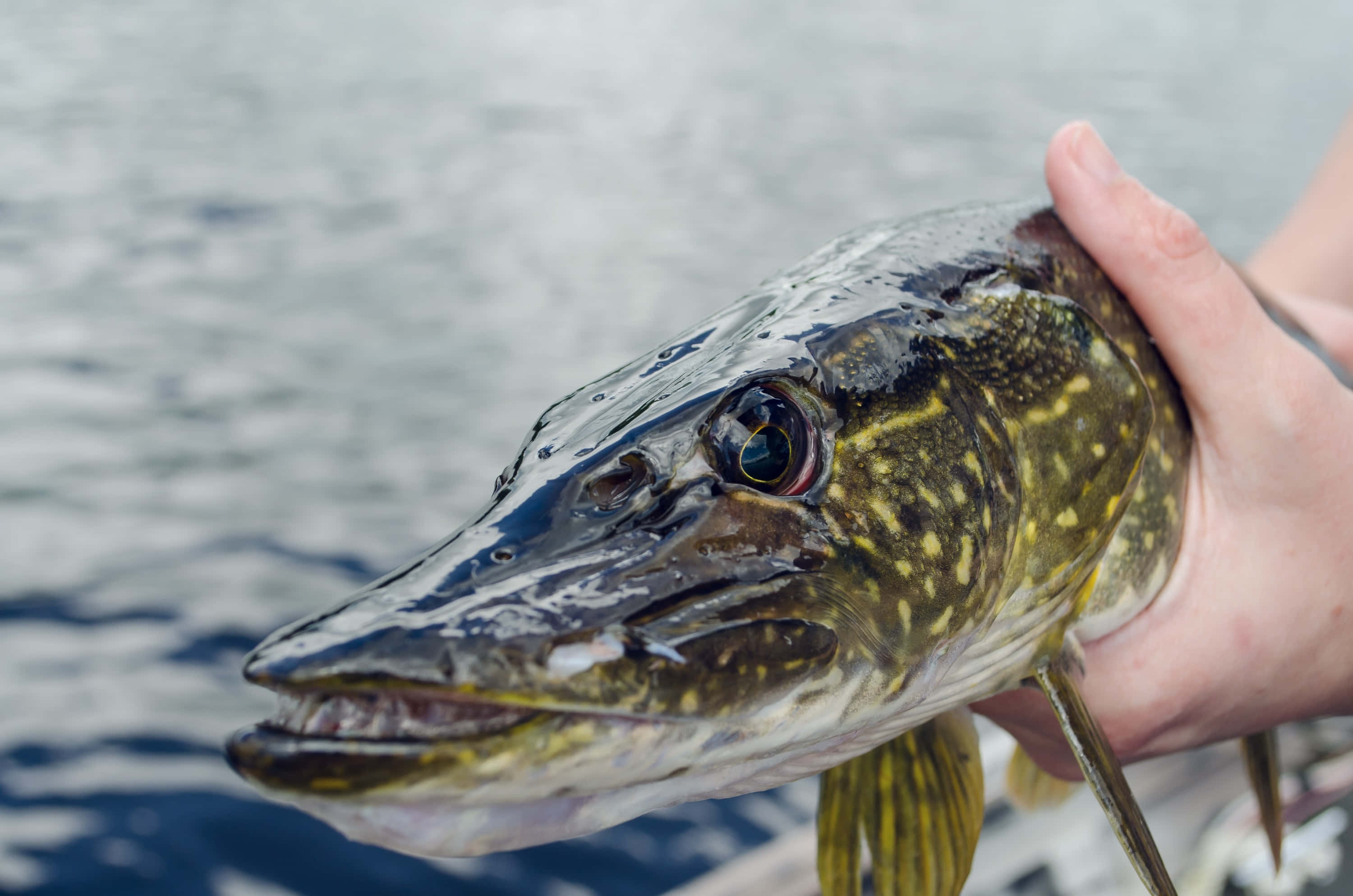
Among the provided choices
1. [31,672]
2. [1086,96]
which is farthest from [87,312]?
[1086,96]

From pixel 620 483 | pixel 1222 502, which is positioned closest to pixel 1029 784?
pixel 1222 502

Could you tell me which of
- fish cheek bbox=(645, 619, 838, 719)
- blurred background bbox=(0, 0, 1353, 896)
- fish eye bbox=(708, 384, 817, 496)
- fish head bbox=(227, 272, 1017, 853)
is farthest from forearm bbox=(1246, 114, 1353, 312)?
fish cheek bbox=(645, 619, 838, 719)

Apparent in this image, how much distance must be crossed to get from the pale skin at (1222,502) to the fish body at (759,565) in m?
0.09

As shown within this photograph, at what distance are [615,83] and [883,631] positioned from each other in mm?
16415

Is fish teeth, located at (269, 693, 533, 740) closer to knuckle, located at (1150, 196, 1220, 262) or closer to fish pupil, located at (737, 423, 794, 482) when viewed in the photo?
fish pupil, located at (737, 423, 794, 482)

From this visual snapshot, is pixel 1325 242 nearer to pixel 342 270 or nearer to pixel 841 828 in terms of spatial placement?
pixel 841 828

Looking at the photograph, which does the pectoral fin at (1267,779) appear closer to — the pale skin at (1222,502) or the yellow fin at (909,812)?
the pale skin at (1222,502)

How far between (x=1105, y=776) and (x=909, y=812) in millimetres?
325

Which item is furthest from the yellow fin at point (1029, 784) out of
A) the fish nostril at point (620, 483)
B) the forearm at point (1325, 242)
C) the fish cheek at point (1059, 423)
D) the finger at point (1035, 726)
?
the forearm at point (1325, 242)

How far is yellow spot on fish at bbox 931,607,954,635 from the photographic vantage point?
1.12m

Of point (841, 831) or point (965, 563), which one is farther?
point (841, 831)

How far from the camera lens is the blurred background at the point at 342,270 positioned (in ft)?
13.2

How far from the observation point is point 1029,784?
1833mm

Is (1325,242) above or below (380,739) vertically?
above
